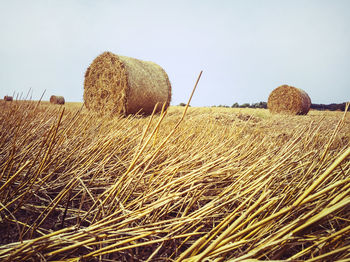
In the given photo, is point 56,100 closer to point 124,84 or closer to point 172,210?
point 124,84

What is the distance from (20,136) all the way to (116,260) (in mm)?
1239

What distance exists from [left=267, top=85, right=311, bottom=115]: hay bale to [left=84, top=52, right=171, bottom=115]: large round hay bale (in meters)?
4.77

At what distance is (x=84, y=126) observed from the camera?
170 centimetres

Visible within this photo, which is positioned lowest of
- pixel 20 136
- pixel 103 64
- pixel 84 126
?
pixel 20 136

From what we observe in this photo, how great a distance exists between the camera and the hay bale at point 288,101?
7.84 metres

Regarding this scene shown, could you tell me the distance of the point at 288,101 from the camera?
8.06 metres

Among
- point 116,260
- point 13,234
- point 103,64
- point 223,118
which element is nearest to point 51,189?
point 13,234

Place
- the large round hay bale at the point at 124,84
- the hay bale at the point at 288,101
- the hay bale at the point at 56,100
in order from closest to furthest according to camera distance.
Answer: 1. the large round hay bale at the point at 124,84
2. the hay bale at the point at 288,101
3. the hay bale at the point at 56,100

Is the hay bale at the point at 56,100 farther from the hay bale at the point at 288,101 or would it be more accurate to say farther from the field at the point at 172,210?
the field at the point at 172,210

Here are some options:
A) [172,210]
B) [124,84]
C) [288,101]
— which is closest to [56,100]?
[124,84]

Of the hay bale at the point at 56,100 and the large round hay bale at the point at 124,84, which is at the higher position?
the large round hay bale at the point at 124,84

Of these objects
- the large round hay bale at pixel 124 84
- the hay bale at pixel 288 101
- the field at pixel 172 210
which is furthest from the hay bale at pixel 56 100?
the field at pixel 172 210

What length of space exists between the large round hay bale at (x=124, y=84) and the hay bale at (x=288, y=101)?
4.77 metres

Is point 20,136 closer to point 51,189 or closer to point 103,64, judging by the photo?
point 51,189
